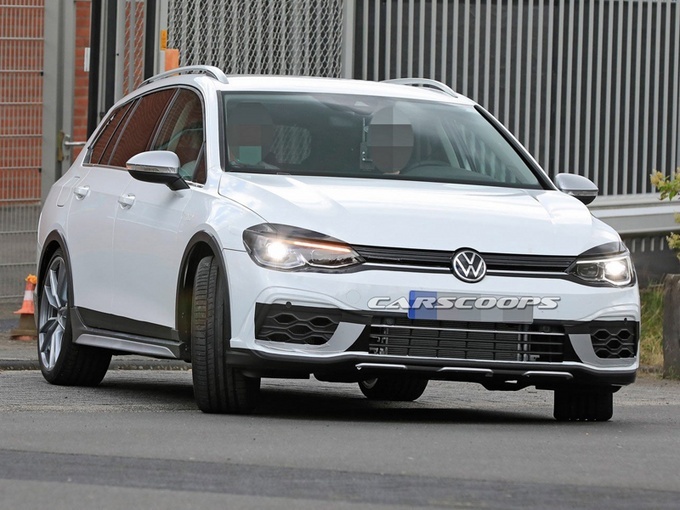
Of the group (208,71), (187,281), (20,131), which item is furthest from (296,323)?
(20,131)

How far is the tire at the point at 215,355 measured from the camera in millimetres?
7672

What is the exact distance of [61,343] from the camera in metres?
9.75

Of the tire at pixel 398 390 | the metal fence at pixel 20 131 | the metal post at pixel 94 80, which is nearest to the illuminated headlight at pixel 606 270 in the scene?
the tire at pixel 398 390

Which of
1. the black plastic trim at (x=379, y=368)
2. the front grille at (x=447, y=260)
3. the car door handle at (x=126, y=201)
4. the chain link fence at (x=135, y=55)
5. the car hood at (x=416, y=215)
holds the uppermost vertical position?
the chain link fence at (x=135, y=55)

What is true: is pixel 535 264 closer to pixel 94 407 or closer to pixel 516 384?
pixel 516 384

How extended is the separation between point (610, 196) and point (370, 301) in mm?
11448

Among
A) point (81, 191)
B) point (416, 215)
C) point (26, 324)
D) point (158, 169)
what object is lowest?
point (26, 324)

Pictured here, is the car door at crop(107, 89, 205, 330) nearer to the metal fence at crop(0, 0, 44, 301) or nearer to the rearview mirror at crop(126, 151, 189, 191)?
the rearview mirror at crop(126, 151, 189, 191)

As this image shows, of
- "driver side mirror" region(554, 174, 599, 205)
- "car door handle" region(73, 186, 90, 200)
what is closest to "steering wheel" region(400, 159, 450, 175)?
"driver side mirror" region(554, 174, 599, 205)

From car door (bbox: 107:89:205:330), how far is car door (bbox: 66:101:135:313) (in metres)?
0.14

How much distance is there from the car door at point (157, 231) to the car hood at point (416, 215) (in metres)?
0.44

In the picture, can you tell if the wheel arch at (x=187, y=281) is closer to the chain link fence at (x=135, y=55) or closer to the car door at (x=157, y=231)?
the car door at (x=157, y=231)

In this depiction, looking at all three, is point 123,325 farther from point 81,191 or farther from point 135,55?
point 135,55

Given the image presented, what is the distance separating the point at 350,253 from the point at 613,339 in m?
1.27
